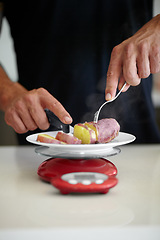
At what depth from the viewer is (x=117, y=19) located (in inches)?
60.9

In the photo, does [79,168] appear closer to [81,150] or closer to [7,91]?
[81,150]

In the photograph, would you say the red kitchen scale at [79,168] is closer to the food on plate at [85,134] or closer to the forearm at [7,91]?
the food on plate at [85,134]

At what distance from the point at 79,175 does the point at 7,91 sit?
0.78 m

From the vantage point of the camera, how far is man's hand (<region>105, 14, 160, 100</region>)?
0.96 meters

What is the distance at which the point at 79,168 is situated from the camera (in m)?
0.74

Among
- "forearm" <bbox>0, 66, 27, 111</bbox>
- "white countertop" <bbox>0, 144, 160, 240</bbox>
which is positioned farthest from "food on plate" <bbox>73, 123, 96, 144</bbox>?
"forearm" <bbox>0, 66, 27, 111</bbox>

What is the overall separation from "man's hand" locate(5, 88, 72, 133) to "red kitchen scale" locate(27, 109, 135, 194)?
26 centimetres

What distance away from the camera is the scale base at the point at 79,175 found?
0.61 metres

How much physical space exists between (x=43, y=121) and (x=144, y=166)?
1.35 ft

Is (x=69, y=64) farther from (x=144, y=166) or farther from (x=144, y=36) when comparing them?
(x=144, y=166)

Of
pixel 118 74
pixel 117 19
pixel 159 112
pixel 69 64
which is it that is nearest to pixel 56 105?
pixel 118 74

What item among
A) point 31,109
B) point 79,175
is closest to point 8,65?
point 31,109

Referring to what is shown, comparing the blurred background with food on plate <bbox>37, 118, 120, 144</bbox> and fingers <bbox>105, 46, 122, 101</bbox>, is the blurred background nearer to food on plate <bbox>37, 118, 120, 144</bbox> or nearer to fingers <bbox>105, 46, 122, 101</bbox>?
fingers <bbox>105, 46, 122, 101</bbox>

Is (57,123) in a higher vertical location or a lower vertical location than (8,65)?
lower
